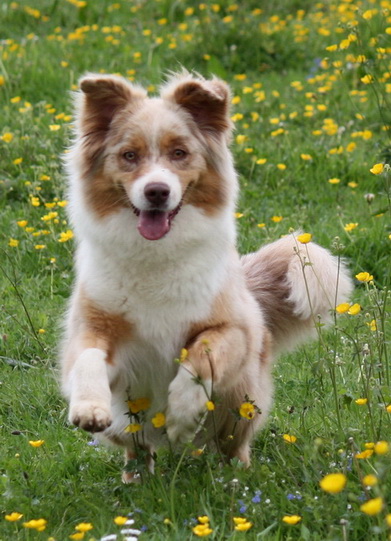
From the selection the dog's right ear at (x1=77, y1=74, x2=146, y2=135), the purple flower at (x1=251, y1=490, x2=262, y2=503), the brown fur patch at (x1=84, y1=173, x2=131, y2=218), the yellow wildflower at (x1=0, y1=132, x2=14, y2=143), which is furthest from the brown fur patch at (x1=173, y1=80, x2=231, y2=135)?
the yellow wildflower at (x1=0, y1=132, x2=14, y2=143)

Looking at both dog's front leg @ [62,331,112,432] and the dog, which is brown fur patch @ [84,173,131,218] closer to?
the dog

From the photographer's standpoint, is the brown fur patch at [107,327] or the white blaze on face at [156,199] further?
the brown fur patch at [107,327]

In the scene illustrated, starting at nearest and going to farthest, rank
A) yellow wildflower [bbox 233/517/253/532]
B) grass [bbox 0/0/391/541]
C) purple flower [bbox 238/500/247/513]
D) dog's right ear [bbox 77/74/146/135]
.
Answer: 1. yellow wildflower [bbox 233/517/253/532]
2. purple flower [bbox 238/500/247/513]
3. grass [bbox 0/0/391/541]
4. dog's right ear [bbox 77/74/146/135]

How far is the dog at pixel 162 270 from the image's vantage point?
13.4ft

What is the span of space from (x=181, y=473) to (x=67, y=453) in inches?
26.2

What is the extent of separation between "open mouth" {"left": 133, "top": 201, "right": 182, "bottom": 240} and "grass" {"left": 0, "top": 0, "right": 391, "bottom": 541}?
77 cm

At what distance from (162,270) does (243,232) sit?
237cm

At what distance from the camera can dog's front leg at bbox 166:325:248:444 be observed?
391cm

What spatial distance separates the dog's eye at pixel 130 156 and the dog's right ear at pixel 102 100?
224mm

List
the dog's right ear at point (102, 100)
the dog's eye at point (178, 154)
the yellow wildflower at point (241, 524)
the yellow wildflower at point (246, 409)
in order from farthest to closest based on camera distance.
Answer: the dog's right ear at point (102, 100) → the dog's eye at point (178, 154) → the yellow wildflower at point (246, 409) → the yellow wildflower at point (241, 524)

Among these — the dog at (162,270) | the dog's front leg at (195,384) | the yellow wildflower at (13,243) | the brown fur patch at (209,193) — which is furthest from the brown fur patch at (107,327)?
the yellow wildflower at (13,243)

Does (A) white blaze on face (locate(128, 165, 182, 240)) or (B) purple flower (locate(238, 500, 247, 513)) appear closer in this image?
(B) purple flower (locate(238, 500, 247, 513))

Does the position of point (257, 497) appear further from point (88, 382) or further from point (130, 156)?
point (130, 156)

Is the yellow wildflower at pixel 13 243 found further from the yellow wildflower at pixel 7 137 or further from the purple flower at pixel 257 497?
the purple flower at pixel 257 497
